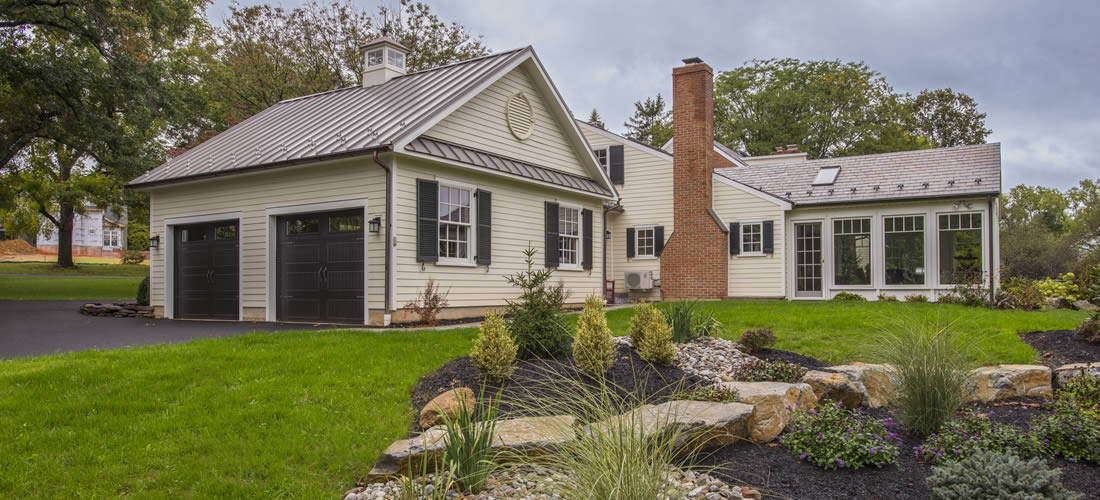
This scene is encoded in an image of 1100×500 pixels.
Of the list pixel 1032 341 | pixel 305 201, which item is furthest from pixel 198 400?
pixel 1032 341

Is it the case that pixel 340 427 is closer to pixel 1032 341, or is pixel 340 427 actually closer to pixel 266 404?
pixel 266 404

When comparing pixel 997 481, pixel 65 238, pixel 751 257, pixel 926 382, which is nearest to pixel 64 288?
pixel 65 238

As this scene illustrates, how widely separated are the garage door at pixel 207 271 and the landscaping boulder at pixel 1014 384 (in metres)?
11.5

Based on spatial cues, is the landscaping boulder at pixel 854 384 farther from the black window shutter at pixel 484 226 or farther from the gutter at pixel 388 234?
the black window shutter at pixel 484 226

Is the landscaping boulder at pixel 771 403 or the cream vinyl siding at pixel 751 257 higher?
the cream vinyl siding at pixel 751 257

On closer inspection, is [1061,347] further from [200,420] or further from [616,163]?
[616,163]

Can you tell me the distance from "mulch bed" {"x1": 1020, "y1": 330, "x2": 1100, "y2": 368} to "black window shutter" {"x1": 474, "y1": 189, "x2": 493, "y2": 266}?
791 cm

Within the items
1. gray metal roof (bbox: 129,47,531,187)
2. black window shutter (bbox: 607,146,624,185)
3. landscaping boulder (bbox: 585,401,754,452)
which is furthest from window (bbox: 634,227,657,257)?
landscaping boulder (bbox: 585,401,754,452)

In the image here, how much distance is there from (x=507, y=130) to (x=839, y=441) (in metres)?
9.90

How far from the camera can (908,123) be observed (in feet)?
116

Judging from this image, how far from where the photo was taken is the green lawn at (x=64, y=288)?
66.2 ft

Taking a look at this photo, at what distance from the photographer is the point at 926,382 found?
5176mm

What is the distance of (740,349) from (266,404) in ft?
15.1

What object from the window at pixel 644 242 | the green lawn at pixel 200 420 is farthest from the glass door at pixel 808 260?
the green lawn at pixel 200 420
